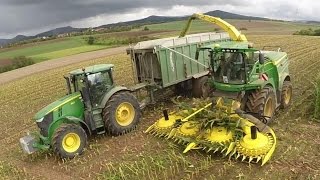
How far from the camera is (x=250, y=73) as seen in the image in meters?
9.68

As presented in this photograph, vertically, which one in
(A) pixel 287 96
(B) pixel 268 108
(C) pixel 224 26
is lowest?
(A) pixel 287 96

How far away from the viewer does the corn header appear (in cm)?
783

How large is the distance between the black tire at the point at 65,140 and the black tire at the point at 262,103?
14.4ft

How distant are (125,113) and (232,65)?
131 inches

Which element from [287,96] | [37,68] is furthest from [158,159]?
[37,68]

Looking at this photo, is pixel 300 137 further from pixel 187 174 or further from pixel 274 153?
pixel 187 174

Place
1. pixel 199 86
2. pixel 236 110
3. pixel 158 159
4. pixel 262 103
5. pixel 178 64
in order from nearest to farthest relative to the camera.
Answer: pixel 158 159, pixel 236 110, pixel 262 103, pixel 178 64, pixel 199 86

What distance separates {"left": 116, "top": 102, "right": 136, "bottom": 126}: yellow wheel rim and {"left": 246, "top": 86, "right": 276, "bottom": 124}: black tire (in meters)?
3.31

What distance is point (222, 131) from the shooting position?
8.43 metres

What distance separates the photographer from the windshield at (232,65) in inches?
381

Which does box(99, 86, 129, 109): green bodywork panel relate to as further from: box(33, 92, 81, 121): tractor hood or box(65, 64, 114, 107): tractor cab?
box(33, 92, 81, 121): tractor hood

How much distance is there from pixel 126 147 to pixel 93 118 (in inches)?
49.6

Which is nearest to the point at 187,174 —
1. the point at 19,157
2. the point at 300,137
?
the point at 300,137

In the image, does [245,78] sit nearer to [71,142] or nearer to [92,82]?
[92,82]
